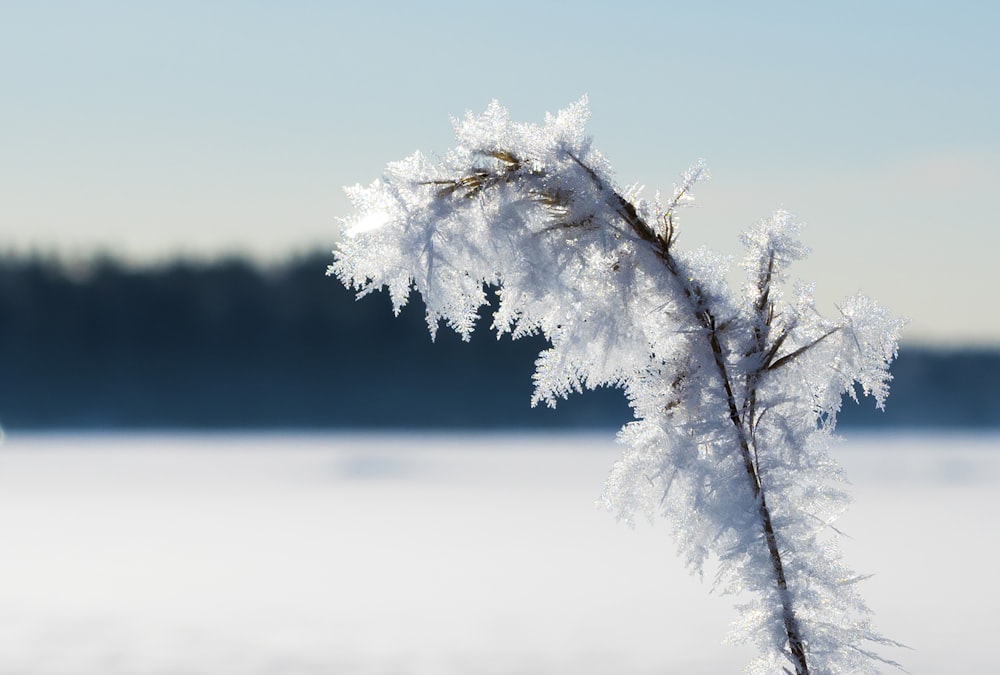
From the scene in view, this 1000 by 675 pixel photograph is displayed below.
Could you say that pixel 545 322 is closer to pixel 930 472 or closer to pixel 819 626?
pixel 819 626

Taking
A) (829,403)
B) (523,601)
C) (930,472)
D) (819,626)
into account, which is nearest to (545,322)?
(829,403)

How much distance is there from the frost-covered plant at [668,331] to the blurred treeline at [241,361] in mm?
65636

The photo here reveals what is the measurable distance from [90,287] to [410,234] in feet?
241

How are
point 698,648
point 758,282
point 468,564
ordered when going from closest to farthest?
1. point 758,282
2. point 698,648
3. point 468,564

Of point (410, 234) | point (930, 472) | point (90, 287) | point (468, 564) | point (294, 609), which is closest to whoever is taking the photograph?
point (410, 234)

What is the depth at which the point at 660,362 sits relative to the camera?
5.66ft

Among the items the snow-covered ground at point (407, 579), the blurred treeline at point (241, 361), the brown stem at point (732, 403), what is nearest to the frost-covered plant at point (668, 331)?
the brown stem at point (732, 403)

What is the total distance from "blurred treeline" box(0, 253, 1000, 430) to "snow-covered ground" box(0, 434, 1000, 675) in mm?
40840

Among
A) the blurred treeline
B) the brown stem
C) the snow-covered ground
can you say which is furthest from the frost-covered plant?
the blurred treeline

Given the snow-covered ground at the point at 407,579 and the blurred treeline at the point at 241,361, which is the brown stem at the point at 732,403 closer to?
the snow-covered ground at the point at 407,579

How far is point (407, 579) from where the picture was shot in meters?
14.1

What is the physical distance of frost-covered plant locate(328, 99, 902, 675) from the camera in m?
1.66

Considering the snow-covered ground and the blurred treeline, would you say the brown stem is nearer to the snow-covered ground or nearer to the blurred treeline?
the snow-covered ground

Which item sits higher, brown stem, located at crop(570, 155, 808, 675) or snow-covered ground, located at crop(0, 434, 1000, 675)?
brown stem, located at crop(570, 155, 808, 675)
